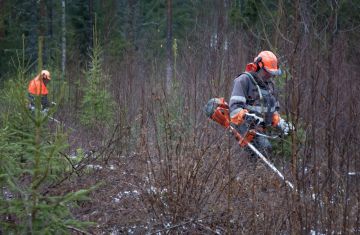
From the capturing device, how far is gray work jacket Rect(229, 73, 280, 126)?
6617 mm

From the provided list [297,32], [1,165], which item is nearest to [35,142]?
[1,165]

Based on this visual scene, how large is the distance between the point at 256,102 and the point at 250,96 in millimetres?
A: 121

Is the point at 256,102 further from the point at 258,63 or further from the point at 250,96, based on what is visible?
the point at 258,63

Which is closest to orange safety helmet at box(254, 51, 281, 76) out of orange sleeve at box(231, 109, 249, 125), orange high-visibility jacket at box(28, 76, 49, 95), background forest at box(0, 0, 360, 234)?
orange sleeve at box(231, 109, 249, 125)

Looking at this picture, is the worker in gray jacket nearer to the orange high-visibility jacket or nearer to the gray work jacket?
the gray work jacket

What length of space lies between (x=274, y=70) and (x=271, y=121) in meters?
0.60

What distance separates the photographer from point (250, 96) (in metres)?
6.94

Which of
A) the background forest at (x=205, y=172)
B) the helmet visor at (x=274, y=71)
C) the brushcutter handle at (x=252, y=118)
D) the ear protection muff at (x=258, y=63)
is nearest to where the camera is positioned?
the background forest at (x=205, y=172)

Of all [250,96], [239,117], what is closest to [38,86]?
[239,117]

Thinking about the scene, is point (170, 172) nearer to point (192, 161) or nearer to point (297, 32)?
point (192, 161)

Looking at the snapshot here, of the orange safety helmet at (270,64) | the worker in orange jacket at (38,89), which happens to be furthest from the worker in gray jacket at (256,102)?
the worker in orange jacket at (38,89)

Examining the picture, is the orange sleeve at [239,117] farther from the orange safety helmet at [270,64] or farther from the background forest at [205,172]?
the background forest at [205,172]

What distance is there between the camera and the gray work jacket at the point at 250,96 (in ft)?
21.7

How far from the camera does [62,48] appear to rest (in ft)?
88.4
